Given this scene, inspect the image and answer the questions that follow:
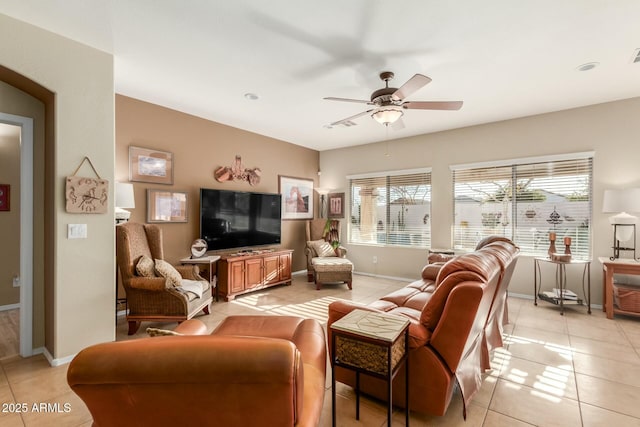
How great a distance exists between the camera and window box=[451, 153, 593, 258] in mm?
4023

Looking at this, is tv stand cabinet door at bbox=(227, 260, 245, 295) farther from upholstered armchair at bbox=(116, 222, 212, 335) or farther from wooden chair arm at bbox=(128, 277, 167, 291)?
wooden chair arm at bbox=(128, 277, 167, 291)

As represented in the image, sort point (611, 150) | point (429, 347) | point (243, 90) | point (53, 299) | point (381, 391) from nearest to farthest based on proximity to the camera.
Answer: point (429, 347), point (381, 391), point (53, 299), point (243, 90), point (611, 150)

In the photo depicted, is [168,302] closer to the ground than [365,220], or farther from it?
closer to the ground

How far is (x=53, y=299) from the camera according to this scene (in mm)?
2379

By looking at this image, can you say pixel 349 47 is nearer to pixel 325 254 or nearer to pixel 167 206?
pixel 167 206

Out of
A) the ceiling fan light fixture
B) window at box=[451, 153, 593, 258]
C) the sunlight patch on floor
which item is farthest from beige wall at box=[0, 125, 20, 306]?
window at box=[451, 153, 593, 258]

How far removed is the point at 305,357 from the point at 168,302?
83.8 inches

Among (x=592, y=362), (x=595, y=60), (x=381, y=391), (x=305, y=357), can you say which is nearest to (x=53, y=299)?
(x=305, y=357)

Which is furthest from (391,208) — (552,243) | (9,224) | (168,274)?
(9,224)

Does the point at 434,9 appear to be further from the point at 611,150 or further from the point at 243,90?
the point at 611,150

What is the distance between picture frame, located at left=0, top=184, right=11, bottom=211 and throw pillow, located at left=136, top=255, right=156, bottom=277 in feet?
7.87

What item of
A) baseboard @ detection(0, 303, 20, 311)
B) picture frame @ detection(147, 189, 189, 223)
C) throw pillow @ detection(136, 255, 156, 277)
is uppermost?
picture frame @ detection(147, 189, 189, 223)

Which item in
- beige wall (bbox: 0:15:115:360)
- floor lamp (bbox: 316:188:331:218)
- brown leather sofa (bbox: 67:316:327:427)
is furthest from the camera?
floor lamp (bbox: 316:188:331:218)

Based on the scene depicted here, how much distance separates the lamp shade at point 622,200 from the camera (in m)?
3.30
